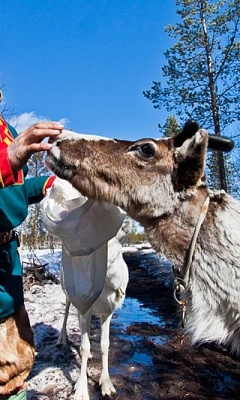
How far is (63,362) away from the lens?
491 cm

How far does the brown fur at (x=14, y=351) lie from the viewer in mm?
2020

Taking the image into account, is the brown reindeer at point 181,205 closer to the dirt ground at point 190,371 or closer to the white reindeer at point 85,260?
the white reindeer at point 85,260

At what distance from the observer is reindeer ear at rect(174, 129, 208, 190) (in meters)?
2.05

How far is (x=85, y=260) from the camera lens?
3.55 meters

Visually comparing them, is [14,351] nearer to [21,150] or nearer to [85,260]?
[21,150]

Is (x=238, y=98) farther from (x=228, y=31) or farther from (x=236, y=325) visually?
(x=236, y=325)

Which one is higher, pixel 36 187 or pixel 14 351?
pixel 36 187

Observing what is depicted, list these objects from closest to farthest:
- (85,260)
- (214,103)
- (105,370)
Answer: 1. (85,260)
2. (105,370)
3. (214,103)

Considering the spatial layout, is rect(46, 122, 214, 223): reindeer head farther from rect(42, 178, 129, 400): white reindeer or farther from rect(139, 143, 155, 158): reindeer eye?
rect(42, 178, 129, 400): white reindeer

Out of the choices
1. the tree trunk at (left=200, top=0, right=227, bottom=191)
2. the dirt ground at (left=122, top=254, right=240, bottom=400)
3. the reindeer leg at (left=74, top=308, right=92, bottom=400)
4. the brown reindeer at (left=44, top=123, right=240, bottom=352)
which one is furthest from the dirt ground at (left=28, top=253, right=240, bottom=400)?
the tree trunk at (left=200, top=0, right=227, bottom=191)

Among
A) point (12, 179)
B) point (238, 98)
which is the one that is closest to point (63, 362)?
point (12, 179)

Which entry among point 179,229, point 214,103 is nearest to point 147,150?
point 179,229

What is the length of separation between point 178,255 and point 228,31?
56.6 ft

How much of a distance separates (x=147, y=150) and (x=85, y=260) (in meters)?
1.64
